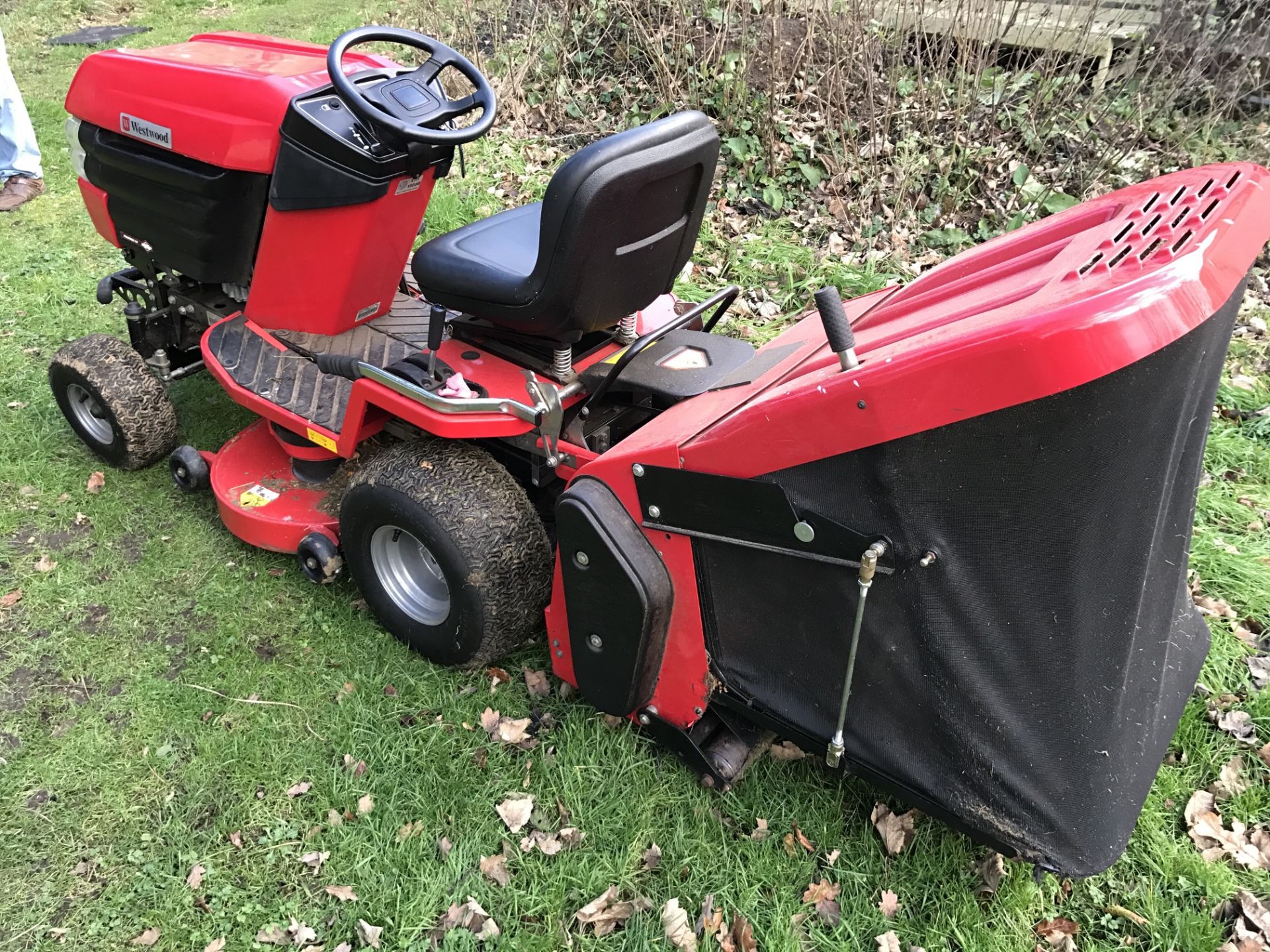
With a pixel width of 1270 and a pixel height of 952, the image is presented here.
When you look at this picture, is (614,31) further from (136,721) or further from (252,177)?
(136,721)

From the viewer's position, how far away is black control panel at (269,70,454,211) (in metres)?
2.74

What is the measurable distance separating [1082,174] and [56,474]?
532cm

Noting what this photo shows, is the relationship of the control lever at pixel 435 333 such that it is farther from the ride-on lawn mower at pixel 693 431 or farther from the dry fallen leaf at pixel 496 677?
the dry fallen leaf at pixel 496 677

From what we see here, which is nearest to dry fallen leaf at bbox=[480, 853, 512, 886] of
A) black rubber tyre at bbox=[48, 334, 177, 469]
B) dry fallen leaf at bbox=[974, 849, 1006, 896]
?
dry fallen leaf at bbox=[974, 849, 1006, 896]

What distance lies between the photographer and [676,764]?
2.47 metres

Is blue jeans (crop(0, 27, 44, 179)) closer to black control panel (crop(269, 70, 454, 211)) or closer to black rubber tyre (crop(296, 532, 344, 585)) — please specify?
black control panel (crop(269, 70, 454, 211))

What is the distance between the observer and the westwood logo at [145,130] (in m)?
3.02

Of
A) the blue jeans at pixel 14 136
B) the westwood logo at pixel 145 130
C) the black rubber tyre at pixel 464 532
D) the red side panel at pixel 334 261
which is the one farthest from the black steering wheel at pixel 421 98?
the blue jeans at pixel 14 136

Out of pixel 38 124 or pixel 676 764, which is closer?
pixel 676 764

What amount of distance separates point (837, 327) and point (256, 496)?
2178mm

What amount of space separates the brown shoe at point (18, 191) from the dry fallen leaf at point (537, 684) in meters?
4.98

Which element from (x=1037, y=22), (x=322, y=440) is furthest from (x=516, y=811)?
(x=1037, y=22)

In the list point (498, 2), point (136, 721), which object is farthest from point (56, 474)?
point (498, 2)

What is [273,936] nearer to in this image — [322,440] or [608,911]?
[608,911]
